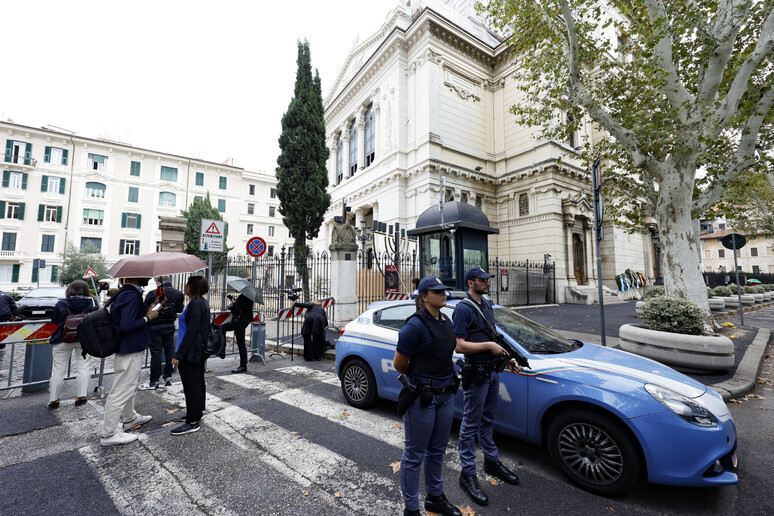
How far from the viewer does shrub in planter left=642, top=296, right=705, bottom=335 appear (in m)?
6.39

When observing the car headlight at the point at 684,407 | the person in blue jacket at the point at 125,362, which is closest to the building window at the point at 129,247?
the person in blue jacket at the point at 125,362

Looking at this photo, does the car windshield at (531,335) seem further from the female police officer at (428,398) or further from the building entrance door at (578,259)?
the building entrance door at (578,259)

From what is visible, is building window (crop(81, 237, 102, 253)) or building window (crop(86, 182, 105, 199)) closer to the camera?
building window (crop(81, 237, 102, 253))

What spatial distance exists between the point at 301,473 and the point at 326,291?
1211cm

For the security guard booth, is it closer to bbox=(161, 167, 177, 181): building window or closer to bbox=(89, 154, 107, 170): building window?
bbox=(161, 167, 177, 181): building window

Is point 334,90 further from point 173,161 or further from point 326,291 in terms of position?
point 326,291

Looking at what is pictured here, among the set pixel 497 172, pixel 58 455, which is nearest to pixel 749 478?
pixel 58 455

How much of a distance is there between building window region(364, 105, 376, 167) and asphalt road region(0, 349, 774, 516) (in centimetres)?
2361

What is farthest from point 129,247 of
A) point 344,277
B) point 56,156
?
point 344,277

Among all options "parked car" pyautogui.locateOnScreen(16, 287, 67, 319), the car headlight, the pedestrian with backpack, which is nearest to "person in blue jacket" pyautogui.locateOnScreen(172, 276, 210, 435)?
the pedestrian with backpack

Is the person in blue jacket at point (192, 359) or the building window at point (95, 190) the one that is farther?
the building window at point (95, 190)

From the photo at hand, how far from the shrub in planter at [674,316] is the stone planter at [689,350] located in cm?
51

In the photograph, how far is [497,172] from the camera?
23375mm

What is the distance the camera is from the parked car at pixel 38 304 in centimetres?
1343
